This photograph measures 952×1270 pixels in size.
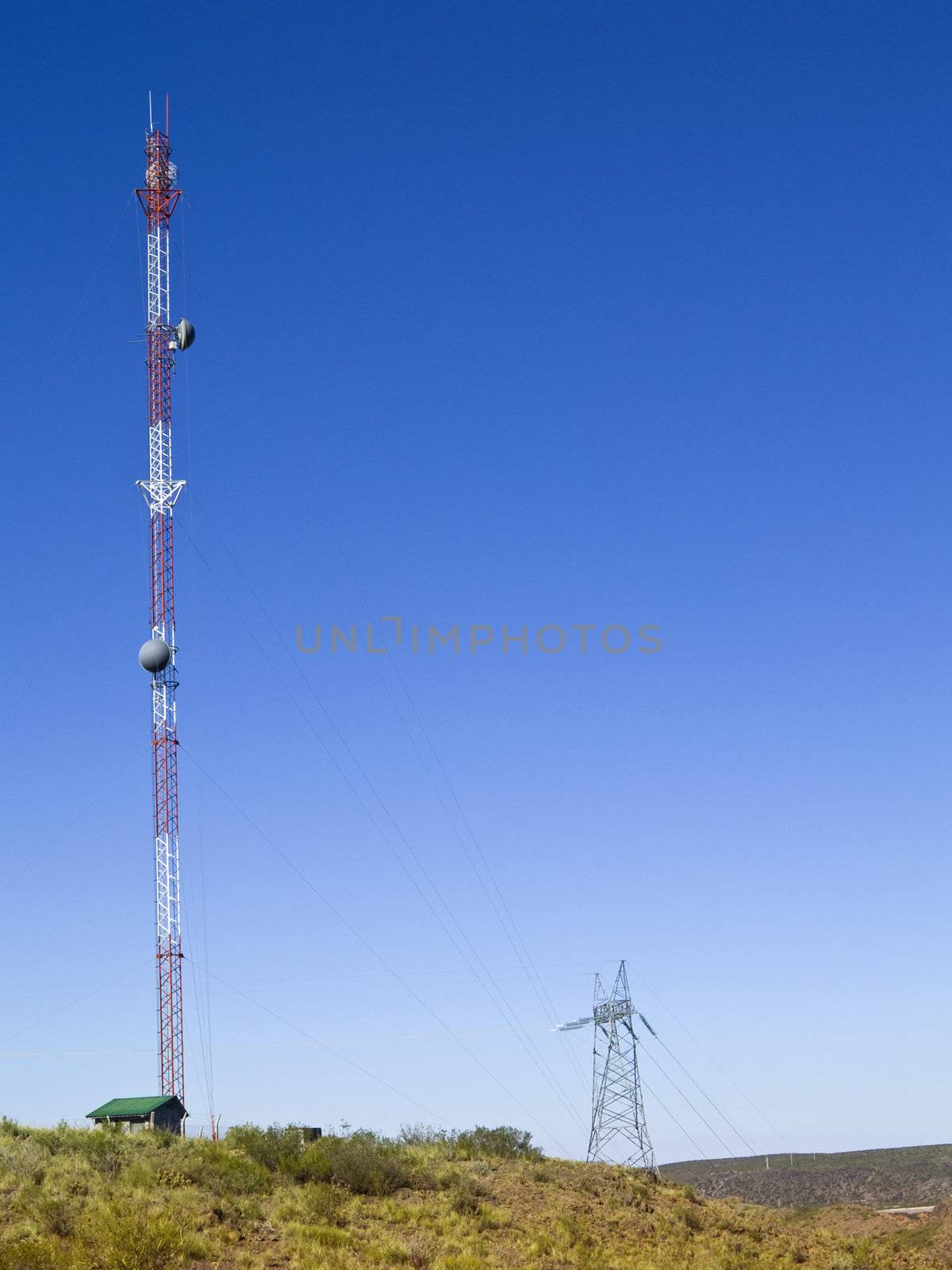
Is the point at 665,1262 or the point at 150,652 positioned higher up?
the point at 150,652

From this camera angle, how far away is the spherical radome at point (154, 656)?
146 feet

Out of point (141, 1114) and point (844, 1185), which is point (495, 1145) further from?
point (844, 1185)

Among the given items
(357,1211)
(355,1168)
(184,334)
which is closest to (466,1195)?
(355,1168)

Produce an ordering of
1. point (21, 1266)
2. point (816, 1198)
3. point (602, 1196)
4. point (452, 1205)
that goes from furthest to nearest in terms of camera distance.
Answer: point (816, 1198) < point (602, 1196) < point (452, 1205) < point (21, 1266)

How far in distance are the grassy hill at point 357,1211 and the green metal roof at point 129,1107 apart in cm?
233

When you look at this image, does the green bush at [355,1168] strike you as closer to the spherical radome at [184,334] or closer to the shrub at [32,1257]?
the shrub at [32,1257]

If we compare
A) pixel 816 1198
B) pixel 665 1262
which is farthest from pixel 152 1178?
pixel 816 1198

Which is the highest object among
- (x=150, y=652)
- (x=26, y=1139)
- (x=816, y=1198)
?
(x=150, y=652)

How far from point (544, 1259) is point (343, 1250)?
5223 millimetres

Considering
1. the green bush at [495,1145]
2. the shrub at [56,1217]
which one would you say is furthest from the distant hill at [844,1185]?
the shrub at [56,1217]

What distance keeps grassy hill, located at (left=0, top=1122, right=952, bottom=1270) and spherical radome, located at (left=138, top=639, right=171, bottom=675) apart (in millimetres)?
15956

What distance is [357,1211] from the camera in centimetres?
3161

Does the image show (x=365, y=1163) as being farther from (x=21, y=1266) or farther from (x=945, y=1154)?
(x=945, y=1154)

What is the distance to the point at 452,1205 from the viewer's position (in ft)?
108
